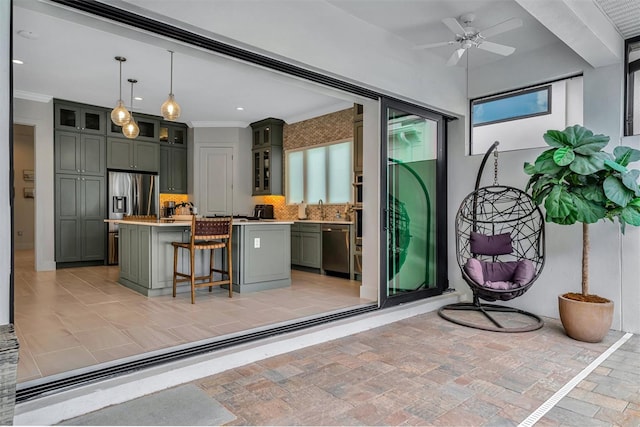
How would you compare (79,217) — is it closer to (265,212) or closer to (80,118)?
(80,118)

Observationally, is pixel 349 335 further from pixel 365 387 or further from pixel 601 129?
pixel 601 129

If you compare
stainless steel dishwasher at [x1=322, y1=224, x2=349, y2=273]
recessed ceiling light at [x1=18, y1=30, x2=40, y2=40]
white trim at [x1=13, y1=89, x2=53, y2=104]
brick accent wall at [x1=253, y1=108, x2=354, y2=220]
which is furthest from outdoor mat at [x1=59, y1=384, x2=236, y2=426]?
white trim at [x1=13, y1=89, x2=53, y2=104]

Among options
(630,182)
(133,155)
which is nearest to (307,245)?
(133,155)

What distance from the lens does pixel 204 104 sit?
22.0 ft

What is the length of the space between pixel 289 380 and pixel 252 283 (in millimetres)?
2514

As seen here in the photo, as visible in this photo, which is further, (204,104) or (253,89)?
(204,104)

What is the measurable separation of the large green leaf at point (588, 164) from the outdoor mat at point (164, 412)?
10.4ft

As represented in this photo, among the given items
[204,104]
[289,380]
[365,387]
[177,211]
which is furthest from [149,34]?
[177,211]

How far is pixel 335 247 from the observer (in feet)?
19.7

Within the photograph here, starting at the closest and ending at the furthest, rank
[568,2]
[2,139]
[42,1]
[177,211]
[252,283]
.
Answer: [2,139] < [42,1] < [568,2] < [252,283] < [177,211]

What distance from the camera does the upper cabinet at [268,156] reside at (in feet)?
25.2

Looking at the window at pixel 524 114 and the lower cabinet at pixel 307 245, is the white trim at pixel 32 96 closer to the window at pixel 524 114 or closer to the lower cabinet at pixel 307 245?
the lower cabinet at pixel 307 245

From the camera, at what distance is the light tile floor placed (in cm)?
275

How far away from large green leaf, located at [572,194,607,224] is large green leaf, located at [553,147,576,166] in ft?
1.08
